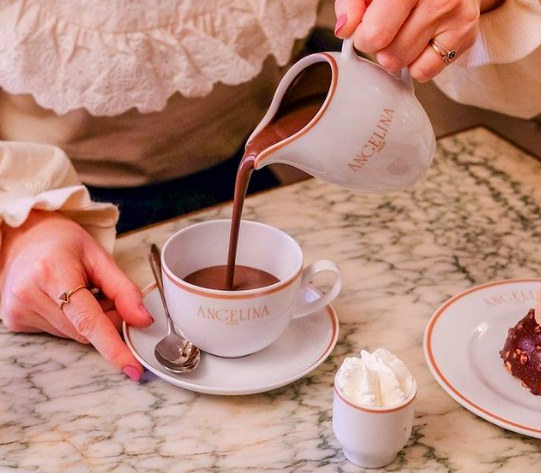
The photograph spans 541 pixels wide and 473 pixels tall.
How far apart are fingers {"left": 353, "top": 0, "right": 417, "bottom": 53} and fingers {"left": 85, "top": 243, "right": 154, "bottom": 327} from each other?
0.44m

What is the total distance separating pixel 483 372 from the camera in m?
1.03

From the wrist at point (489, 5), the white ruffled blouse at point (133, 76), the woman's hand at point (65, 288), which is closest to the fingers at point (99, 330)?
the woman's hand at point (65, 288)

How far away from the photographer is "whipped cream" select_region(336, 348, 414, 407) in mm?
883

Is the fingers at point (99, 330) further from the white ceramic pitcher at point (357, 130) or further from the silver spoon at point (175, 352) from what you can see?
the white ceramic pitcher at point (357, 130)

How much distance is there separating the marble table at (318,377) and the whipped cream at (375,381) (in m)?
0.08

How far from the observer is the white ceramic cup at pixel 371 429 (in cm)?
87

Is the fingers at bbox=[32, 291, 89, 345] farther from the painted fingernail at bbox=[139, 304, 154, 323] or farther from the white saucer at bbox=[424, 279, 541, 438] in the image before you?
the white saucer at bbox=[424, 279, 541, 438]

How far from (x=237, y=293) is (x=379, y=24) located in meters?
0.34

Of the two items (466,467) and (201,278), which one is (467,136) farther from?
(466,467)

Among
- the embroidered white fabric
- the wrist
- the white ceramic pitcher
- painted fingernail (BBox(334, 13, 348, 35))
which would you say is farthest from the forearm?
the wrist

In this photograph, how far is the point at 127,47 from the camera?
1364 mm

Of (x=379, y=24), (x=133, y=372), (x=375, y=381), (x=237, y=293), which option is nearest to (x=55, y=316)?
(x=133, y=372)

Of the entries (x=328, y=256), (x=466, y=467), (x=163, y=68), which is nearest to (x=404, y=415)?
(x=466, y=467)

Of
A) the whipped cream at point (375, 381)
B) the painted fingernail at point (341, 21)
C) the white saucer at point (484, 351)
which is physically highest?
the painted fingernail at point (341, 21)
